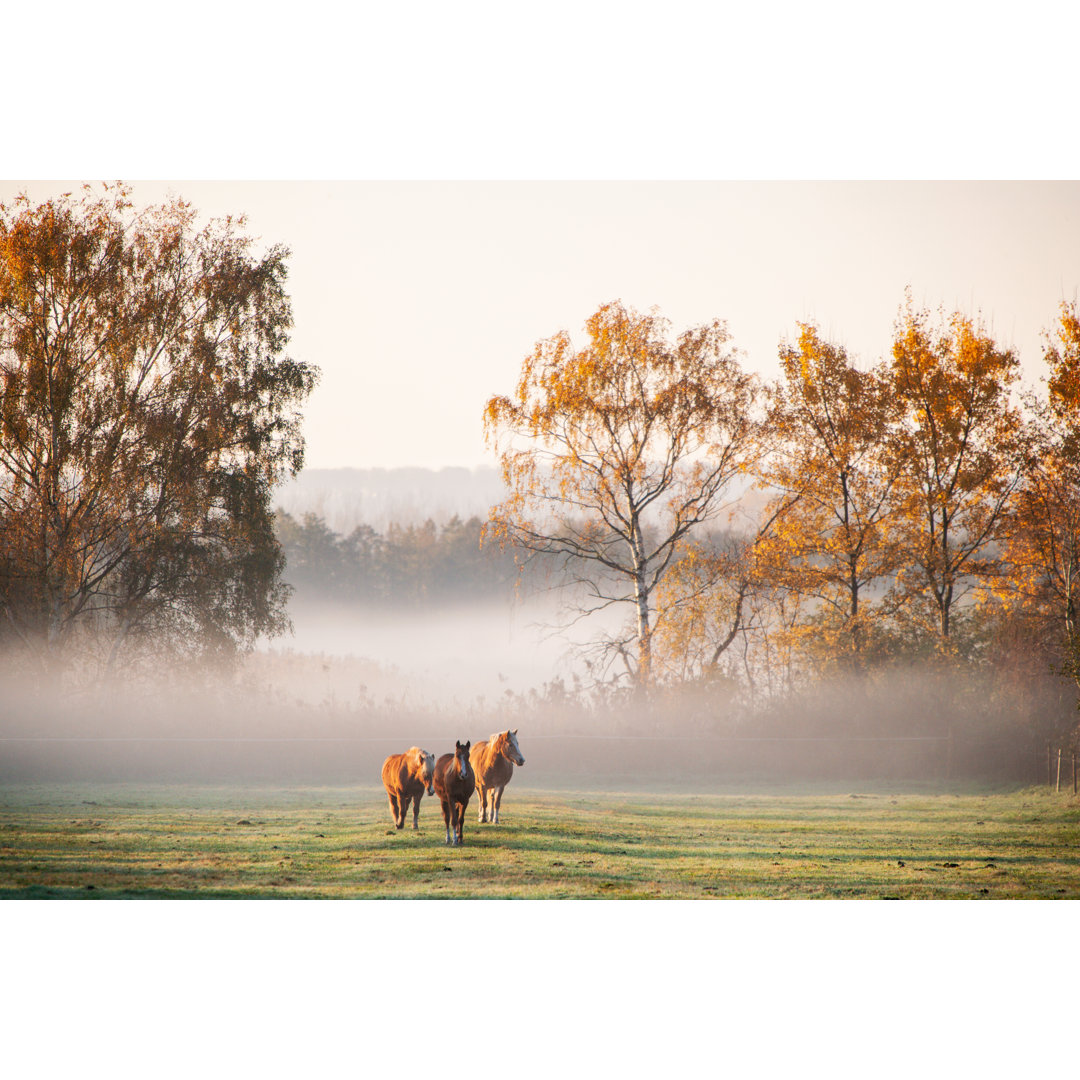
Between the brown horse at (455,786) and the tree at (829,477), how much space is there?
14.6 ft

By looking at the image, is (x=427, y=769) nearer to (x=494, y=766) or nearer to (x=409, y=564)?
(x=494, y=766)

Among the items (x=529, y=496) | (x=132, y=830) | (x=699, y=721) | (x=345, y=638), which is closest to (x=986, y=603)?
(x=699, y=721)

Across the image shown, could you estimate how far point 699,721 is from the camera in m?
10.5

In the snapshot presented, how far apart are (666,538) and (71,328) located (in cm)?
676

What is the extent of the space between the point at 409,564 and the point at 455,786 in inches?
128

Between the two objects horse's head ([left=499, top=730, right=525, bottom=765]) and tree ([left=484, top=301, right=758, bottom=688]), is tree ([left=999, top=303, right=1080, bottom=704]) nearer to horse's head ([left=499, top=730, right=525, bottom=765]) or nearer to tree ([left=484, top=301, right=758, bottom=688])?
tree ([left=484, top=301, right=758, bottom=688])

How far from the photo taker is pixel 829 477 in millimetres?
10805

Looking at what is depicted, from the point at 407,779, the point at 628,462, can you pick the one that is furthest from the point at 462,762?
the point at 628,462

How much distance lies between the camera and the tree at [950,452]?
33.6ft

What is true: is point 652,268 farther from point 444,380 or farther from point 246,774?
point 246,774

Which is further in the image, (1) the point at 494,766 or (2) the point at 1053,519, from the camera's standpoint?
(2) the point at 1053,519

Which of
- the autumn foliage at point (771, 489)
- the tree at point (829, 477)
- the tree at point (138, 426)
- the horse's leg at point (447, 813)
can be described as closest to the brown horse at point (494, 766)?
the horse's leg at point (447, 813)

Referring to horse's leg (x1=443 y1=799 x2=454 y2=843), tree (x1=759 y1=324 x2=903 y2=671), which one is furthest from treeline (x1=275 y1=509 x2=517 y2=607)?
tree (x1=759 y1=324 x2=903 y2=671)

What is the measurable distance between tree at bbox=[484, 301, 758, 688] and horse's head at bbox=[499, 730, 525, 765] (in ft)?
7.41
